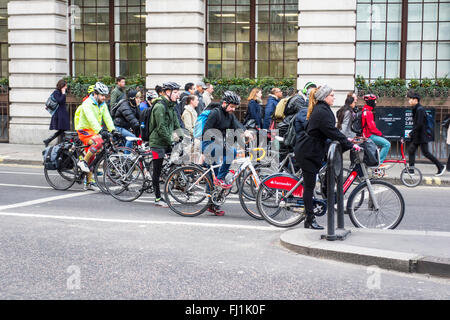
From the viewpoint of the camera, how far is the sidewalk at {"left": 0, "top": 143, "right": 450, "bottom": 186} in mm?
13578

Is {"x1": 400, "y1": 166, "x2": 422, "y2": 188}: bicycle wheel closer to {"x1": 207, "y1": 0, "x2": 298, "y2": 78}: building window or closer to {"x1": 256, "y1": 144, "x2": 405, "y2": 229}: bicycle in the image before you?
{"x1": 256, "y1": 144, "x2": 405, "y2": 229}: bicycle

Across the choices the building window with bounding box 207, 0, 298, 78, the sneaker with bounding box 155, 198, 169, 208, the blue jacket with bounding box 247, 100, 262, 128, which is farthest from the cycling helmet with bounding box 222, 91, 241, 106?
the building window with bounding box 207, 0, 298, 78

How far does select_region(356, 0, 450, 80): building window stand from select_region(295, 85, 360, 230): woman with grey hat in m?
10.7

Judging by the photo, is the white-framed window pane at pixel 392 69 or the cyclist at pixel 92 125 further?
the white-framed window pane at pixel 392 69

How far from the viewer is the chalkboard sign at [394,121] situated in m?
16.6

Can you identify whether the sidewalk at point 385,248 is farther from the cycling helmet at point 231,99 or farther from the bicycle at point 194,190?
the cycling helmet at point 231,99

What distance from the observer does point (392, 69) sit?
18.3 meters

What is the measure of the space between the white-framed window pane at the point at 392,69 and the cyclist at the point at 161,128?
965 cm

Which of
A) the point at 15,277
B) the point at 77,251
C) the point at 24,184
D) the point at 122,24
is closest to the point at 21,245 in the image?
the point at 77,251

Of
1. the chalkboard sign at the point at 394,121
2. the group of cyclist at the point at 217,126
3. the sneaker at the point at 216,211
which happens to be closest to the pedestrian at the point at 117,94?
the group of cyclist at the point at 217,126

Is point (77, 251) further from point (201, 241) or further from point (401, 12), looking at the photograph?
point (401, 12)

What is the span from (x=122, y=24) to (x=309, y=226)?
13.9 metres

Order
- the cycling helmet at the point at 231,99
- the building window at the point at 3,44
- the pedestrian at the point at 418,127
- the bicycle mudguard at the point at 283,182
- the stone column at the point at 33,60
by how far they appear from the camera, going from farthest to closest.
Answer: the building window at the point at 3,44, the stone column at the point at 33,60, the pedestrian at the point at 418,127, the cycling helmet at the point at 231,99, the bicycle mudguard at the point at 283,182

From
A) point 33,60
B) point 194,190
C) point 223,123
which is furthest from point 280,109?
point 33,60
